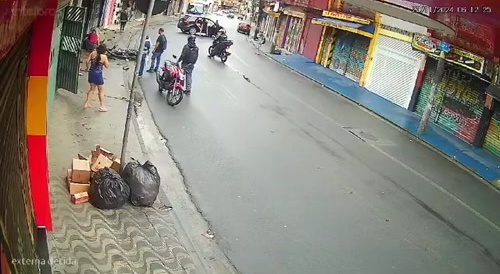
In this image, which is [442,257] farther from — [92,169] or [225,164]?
[92,169]

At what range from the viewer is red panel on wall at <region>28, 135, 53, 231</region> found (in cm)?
520

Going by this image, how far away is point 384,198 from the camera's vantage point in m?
11.0

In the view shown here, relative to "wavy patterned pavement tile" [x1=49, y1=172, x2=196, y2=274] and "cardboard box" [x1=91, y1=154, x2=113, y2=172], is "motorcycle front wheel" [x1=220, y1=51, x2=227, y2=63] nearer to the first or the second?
"cardboard box" [x1=91, y1=154, x2=113, y2=172]

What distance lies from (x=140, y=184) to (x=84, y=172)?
0.80 meters

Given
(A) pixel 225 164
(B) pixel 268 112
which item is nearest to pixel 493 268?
(A) pixel 225 164

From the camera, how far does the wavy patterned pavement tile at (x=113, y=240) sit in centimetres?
644

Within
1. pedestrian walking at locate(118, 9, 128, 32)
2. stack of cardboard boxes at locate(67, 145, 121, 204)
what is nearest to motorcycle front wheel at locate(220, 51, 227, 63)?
pedestrian walking at locate(118, 9, 128, 32)

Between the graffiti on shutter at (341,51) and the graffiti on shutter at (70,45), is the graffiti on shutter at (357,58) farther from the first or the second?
the graffiti on shutter at (70,45)

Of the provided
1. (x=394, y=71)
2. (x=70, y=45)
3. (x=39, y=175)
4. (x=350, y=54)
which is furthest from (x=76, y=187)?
(x=350, y=54)

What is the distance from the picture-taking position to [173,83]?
51.7 ft

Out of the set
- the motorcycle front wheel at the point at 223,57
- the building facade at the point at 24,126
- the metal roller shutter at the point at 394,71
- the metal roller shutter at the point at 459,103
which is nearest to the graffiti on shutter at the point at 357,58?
the metal roller shutter at the point at 394,71

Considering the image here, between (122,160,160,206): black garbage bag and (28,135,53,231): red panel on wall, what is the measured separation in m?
2.54

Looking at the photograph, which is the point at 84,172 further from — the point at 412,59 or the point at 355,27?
the point at 355,27

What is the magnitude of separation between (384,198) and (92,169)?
5.62 m
